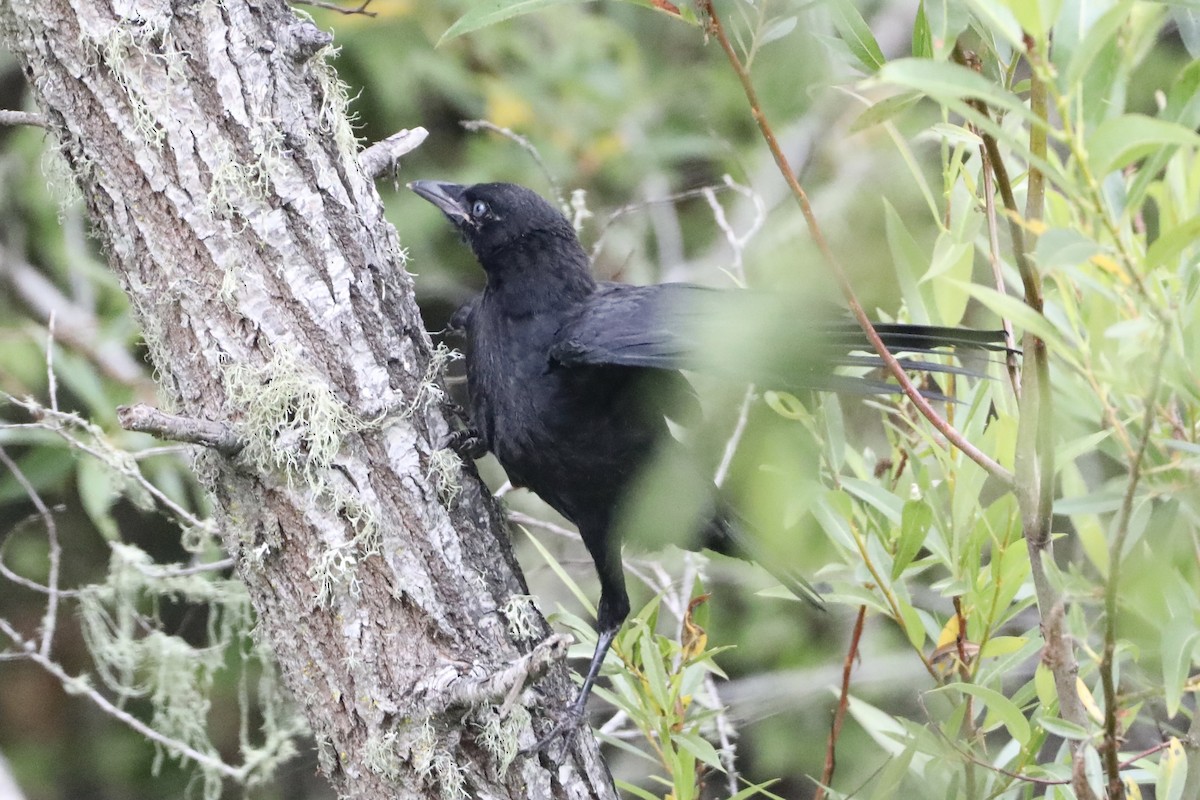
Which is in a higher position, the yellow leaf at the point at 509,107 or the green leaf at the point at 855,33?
the yellow leaf at the point at 509,107

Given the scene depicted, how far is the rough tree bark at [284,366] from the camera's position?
1.92 m

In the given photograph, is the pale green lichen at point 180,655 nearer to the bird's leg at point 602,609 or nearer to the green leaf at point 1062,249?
the bird's leg at point 602,609

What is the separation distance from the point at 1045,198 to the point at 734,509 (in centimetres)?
137

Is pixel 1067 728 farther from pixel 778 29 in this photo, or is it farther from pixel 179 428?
pixel 179 428

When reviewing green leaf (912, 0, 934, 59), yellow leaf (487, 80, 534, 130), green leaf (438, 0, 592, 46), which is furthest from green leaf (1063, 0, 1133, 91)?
yellow leaf (487, 80, 534, 130)

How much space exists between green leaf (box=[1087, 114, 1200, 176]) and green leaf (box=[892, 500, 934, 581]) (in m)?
0.78

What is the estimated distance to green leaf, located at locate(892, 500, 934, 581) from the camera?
1.78 m

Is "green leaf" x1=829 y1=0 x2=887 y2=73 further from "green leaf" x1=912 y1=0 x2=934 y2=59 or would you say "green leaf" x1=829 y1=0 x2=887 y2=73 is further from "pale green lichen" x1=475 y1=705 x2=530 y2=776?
"pale green lichen" x1=475 y1=705 x2=530 y2=776

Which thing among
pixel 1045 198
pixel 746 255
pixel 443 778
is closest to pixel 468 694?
pixel 443 778

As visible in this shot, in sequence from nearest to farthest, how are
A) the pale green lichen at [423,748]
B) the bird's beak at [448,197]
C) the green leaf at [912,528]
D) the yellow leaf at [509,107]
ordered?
the green leaf at [912,528] → the pale green lichen at [423,748] → the bird's beak at [448,197] → the yellow leaf at [509,107]

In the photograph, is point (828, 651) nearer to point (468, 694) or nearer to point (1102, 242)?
point (468, 694)

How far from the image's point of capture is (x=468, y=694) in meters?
1.83

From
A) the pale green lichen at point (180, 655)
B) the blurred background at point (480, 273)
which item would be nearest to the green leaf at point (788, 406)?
the blurred background at point (480, 273)

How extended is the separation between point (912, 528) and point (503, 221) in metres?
1.32
